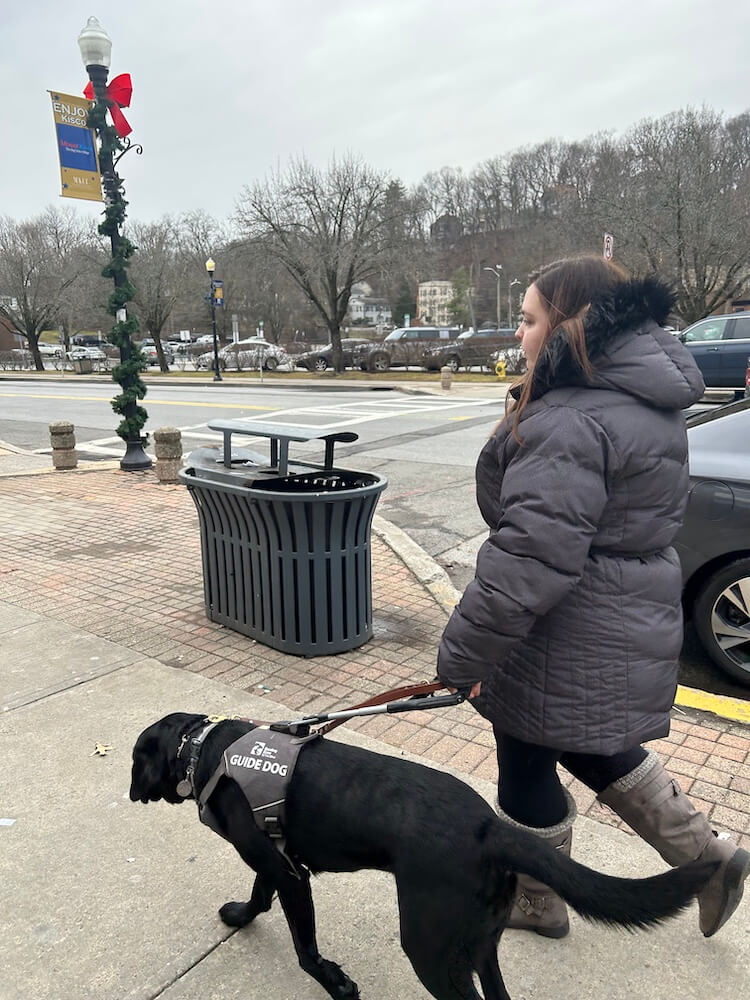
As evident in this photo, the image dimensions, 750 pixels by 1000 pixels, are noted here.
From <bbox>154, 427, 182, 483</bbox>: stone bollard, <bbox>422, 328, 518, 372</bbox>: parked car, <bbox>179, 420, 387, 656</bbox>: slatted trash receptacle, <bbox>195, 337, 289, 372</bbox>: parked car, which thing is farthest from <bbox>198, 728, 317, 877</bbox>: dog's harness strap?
<bbox>195, 337, 289, 372</bbox>: parked car

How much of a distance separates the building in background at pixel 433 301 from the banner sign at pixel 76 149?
90228mm

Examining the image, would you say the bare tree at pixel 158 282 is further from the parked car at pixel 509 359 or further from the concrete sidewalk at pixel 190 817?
the concrete sidewalk at pixel 190 817

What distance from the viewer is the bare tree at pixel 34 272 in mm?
42156

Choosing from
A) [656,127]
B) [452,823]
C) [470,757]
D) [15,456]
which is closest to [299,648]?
[470,757]

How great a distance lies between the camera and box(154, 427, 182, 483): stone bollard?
9.27m

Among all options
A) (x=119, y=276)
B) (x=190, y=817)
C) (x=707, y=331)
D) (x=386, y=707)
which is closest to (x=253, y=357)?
(x=707, y=331)

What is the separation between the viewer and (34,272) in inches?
1673

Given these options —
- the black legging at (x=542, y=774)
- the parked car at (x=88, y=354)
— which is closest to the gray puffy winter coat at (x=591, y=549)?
the black legging at (x=542, y=774)

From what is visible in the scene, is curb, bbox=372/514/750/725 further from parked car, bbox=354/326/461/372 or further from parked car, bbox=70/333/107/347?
parked car, bbox=70/333/107/347

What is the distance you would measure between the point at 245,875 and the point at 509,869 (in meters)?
1.21

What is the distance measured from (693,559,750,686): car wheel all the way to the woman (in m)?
2.02

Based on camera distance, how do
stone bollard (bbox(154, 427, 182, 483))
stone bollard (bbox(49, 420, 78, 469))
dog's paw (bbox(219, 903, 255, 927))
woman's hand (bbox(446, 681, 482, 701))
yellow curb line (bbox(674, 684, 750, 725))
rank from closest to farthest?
woman's hand (bbox(446, 681, 482, 701)), dog's paw (bbox(219, 903, 255, 927)), yellow curb line (bbox(674, 684, 750, 725)), stone bollard (bbox(154, 427, 182, 483)), stone bollard (bbox(49, 420, 78, 469))

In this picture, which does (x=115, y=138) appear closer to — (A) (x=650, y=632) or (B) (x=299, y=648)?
(B) (x=299, y=648)

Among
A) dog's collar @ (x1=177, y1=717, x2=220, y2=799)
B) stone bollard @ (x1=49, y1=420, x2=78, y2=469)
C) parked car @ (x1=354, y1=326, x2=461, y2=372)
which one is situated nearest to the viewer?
dog's collar @ (x1=177, y1=717, x2=220, y2=799)
